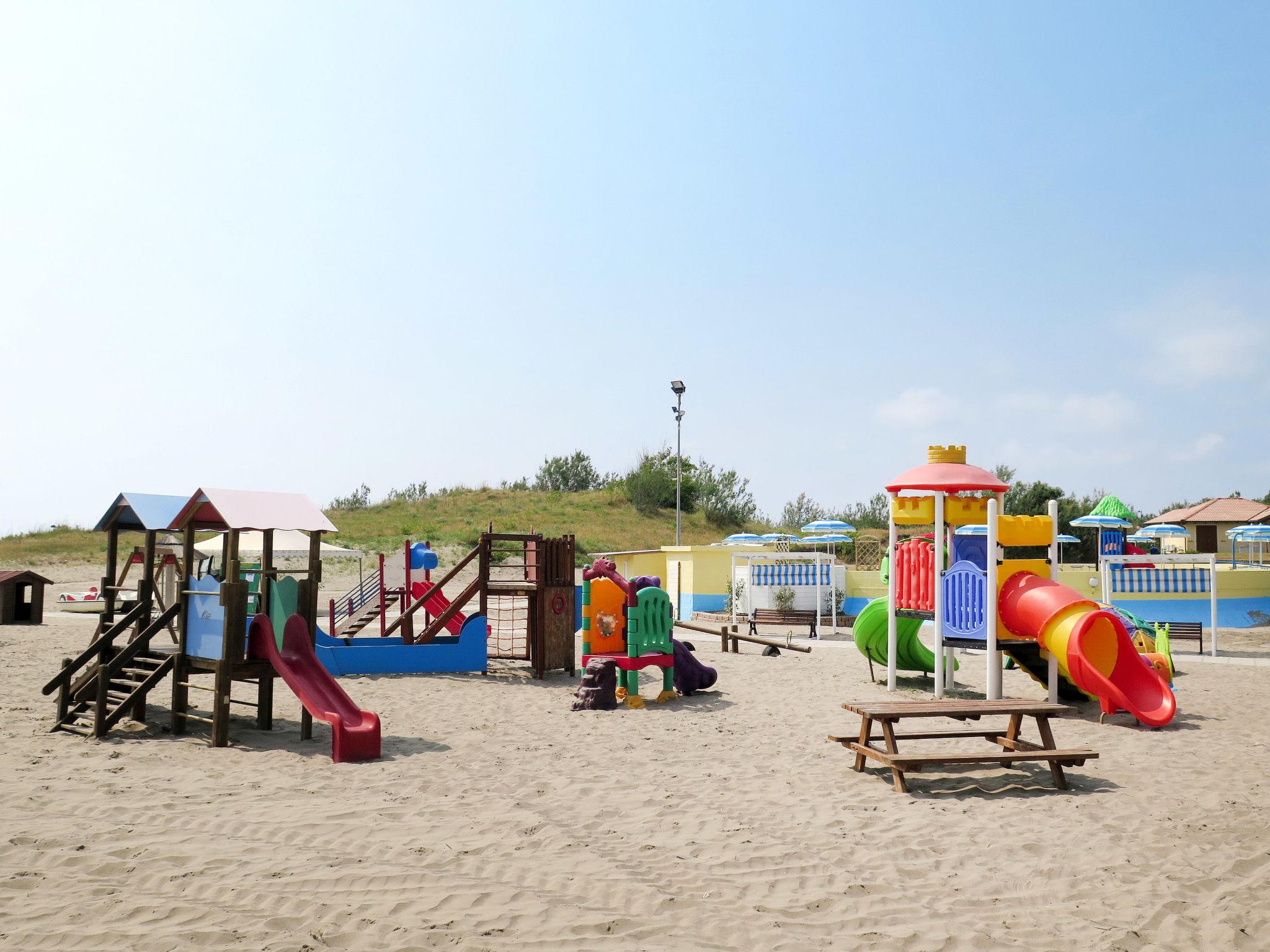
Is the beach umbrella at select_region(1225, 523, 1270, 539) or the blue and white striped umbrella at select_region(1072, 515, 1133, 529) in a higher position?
the blue and white striped umbrella at select_region(1072, 515, 1133, 529)

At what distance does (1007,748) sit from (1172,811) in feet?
5.70

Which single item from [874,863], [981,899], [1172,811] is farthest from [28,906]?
[1172,811]

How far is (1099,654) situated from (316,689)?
8.01m

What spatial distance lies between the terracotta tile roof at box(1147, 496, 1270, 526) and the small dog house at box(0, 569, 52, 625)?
132 feet

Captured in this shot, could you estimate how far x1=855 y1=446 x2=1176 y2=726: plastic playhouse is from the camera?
396 inches

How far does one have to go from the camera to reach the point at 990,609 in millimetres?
11336

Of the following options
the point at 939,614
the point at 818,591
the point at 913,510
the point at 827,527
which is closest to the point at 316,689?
the point at 939,614

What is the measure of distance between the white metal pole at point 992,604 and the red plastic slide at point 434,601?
856 centimetres

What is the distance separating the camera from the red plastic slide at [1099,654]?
9.75 metres

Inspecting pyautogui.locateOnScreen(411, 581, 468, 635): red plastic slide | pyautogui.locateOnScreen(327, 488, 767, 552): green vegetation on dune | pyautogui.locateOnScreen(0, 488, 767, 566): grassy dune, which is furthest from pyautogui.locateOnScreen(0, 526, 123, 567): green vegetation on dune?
pyautogui.locateOnScreen(411, 581, 468, 635): red plastic slide

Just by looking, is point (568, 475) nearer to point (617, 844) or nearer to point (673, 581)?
point (673, 581)

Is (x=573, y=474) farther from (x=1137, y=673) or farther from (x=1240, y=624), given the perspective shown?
(x=1137, y=673)

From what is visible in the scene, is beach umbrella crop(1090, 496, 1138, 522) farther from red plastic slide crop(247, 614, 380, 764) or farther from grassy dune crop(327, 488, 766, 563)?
red plastic slide crop(247, 614, 380, 764)

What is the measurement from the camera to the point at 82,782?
7.23 metres
